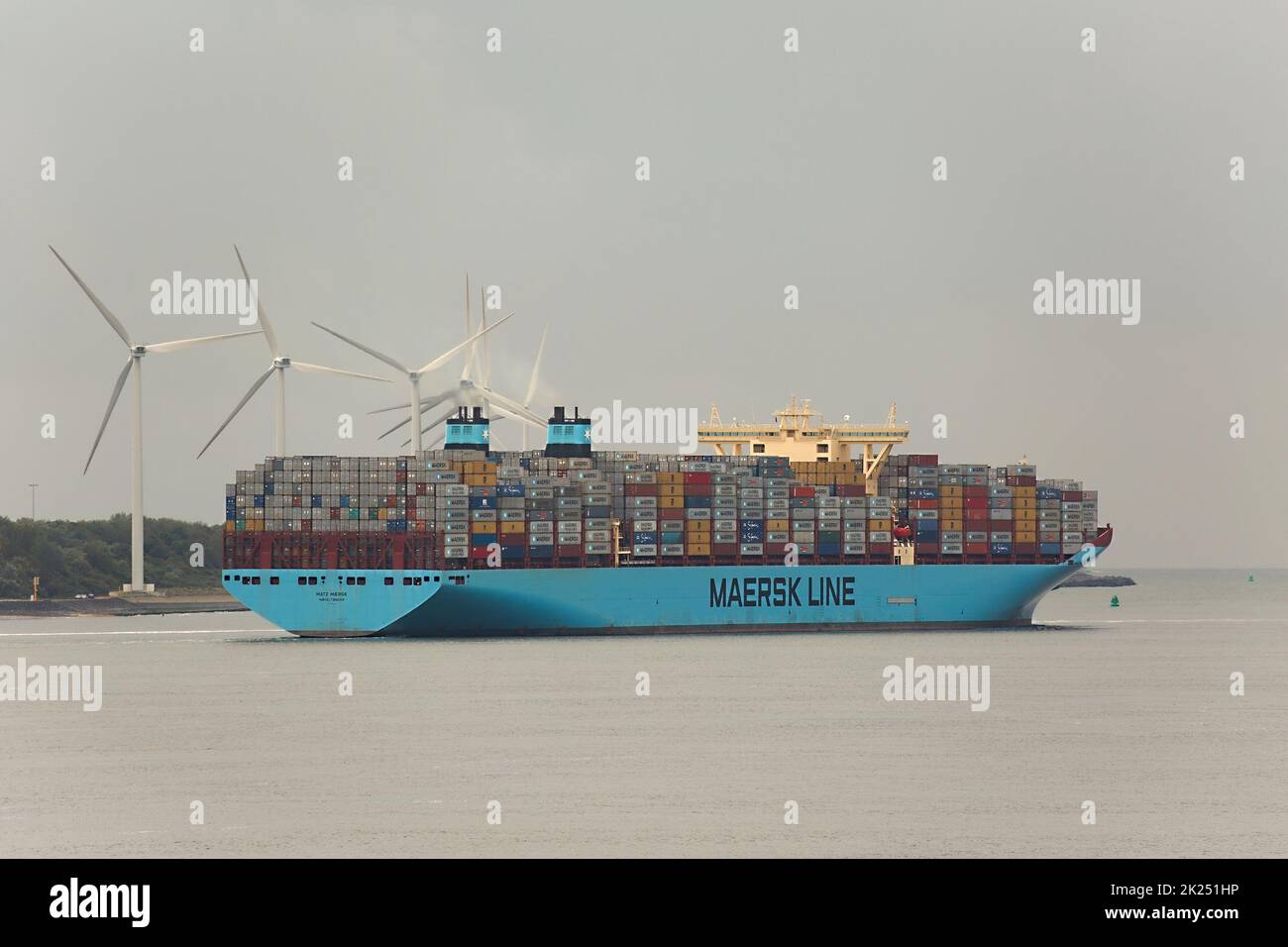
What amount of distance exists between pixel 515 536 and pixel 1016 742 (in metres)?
46.9

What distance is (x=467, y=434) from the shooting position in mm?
106500

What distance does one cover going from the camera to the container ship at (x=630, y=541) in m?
98.3

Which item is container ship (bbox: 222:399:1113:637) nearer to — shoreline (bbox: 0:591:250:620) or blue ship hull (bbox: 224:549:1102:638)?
blue ship hull (bbox: 224:549:1102:638)

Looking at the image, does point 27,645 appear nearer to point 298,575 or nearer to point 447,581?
point 298,575

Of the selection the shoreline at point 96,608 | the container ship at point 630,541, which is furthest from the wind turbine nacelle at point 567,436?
the shoreline at point 96,608

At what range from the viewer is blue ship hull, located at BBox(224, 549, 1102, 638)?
98250 millimetres

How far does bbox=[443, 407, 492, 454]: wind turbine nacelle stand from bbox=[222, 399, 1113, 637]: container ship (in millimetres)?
127

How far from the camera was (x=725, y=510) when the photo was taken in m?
104

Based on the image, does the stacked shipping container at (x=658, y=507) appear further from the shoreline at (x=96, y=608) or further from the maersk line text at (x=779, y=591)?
the shoreline at (x=96, y=608)

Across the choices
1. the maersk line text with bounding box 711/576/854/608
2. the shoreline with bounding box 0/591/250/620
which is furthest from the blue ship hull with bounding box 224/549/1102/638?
the shoreline with bounding box 0/591/250/620

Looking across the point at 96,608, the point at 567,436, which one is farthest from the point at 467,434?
the point at 96,608
